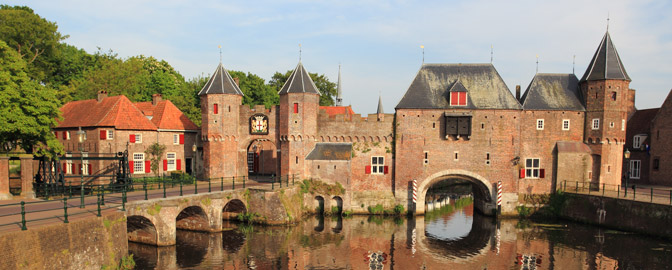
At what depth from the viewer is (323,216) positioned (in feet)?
87.9

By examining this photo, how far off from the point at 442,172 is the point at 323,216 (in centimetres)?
877

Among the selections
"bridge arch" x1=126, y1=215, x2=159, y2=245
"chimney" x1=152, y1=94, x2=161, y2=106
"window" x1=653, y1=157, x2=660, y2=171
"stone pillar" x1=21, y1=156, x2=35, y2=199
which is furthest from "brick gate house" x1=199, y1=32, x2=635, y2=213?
"stone pillar" x1=21, y1=156, x2=35, y2=199

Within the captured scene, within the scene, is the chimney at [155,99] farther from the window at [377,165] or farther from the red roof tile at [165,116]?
the window at [377,165]

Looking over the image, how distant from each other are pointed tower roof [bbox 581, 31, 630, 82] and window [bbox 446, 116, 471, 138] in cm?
854

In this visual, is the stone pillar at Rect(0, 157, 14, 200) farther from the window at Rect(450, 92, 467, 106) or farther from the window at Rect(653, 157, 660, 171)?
the window at Rect(653, 157, 660, 171)

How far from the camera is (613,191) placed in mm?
24953

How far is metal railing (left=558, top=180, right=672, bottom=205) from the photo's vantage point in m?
22.2

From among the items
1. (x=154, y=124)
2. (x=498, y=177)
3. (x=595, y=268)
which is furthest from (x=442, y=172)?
(x=154, y=124)

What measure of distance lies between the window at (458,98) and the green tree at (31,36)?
130 ft

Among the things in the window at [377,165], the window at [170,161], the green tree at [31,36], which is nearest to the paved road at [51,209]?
the window at [170,161]

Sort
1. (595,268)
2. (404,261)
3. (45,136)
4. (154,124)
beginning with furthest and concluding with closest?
1. (154,124)
2. (45,136)
3. (404,261)
4. (595,268)

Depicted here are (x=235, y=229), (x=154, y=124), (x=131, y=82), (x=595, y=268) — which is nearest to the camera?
(x=595, y=268)

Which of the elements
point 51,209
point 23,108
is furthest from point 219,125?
point 51,209

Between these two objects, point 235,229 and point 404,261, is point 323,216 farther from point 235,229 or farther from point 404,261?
point 404,261
